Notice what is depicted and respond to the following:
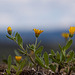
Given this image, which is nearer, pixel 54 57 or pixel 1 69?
pixel 54 57

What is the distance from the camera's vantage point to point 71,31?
254 centimetres

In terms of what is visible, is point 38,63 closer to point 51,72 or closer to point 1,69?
point 51,72

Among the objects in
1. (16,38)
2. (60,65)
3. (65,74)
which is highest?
(16,38)

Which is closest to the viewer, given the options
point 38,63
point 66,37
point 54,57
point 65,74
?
point 38,63

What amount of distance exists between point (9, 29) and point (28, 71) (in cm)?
60

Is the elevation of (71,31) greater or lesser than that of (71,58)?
greater

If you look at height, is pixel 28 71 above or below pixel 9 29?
below

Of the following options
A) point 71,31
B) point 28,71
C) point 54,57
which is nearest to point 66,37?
point 71,31

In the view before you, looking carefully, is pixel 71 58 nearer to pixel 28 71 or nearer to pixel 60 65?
pixel 60 65

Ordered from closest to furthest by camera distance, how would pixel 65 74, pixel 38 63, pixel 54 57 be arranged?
1. pixel 38 63
2. pixel 54 57
3. pixel 65 74

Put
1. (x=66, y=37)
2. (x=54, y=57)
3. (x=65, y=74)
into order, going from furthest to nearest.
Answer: (x=66, y=37) < (x=65, y=74) < (x=54, y=57)

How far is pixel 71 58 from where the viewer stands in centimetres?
228

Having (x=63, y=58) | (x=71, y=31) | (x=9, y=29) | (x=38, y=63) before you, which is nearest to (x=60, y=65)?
(x=63, y=58)

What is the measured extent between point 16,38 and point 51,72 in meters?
0.64
